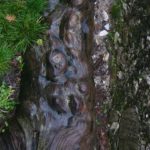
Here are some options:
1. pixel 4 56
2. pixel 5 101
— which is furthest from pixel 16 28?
pixel 5 101

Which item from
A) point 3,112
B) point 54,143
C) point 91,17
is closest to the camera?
point 54,143

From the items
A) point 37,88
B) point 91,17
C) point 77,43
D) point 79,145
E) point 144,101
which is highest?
point 91,17

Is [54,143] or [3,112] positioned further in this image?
[3,112]

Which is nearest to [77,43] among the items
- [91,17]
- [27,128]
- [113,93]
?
[91,17]

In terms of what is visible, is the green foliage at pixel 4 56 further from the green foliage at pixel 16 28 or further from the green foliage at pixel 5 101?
the green foliage at pixel 5 101

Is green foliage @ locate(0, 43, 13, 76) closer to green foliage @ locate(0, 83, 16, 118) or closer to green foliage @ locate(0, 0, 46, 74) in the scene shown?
green foliage @ locate(0, 0, 46, 74)

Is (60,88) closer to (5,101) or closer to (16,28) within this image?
(5,101)

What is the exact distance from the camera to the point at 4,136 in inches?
169

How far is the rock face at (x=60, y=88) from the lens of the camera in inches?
165

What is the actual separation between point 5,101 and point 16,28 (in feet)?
2.79

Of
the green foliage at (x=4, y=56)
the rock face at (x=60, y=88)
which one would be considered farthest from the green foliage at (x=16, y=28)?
the rock face at (x=60, y=88)

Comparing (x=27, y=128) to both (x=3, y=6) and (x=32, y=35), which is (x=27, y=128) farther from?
(x=3, y=6)

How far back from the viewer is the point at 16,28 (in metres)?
4.49

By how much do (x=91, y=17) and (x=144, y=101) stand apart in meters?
1.23
